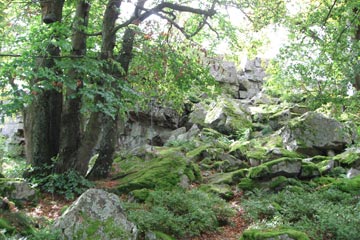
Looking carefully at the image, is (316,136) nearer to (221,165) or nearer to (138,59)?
(221,165)

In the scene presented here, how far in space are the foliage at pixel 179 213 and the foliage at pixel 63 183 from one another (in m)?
2.43

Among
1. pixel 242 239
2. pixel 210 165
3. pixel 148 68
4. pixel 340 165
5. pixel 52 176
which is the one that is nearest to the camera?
pixel 242 239

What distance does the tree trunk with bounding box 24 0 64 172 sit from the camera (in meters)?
10.8

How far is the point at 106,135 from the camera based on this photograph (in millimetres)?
12633

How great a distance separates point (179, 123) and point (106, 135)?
12921mm

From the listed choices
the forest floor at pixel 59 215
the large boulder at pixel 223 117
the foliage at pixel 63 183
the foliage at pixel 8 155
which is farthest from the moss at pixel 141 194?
the foliage at pixel 8 155

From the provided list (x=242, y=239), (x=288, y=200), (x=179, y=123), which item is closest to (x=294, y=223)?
(x=288, y=200)

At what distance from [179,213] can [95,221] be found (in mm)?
2868

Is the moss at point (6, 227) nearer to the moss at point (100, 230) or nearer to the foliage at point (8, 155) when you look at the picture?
the moss at point (100, 230)

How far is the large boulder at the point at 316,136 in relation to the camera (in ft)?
51.5

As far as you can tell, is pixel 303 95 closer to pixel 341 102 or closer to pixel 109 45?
pixel 341 102

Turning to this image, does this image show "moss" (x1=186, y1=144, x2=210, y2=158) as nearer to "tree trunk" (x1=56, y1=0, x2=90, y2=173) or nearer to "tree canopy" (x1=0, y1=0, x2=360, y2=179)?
"tree canopy" (x1=0, y1=0, x2=360, y2=179)

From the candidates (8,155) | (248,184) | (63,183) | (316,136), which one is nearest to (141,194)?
(63,183)

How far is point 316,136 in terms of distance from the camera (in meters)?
15.8
